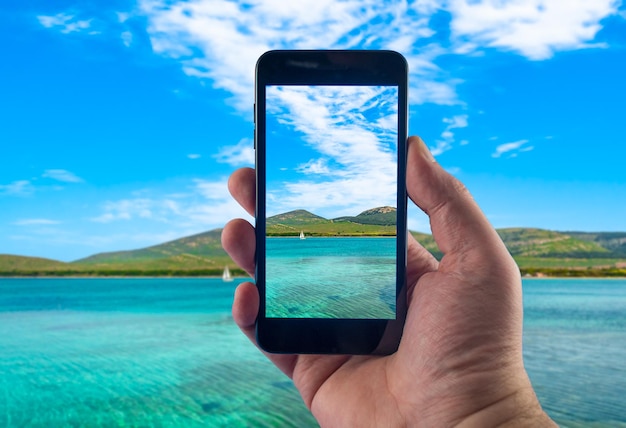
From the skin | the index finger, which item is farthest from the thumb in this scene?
the index finger

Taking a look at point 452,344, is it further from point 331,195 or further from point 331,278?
point 331,195

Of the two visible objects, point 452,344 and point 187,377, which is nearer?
point 452,344

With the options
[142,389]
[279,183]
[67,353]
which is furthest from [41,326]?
[279,183]

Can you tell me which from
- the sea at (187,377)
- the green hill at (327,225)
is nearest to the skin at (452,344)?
the green hill at (327,225)

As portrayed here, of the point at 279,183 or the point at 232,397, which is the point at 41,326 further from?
the point at 279,183

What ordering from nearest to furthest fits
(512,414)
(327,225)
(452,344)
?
(512,414) → (452,344) → (327,225)

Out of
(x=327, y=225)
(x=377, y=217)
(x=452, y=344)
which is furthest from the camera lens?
(x=327, y=225)

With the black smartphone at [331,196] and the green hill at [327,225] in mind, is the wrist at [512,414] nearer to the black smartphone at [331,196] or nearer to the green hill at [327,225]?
the black smartphone at [331,196]

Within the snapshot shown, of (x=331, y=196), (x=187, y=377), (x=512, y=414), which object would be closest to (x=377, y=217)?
(x=331, y=196)

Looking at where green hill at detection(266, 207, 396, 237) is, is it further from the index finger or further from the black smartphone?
the index finger
